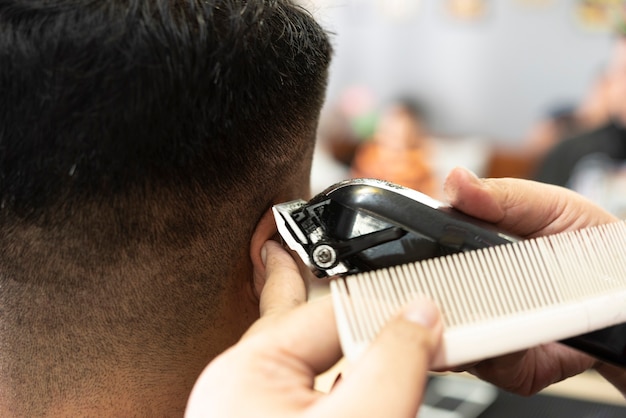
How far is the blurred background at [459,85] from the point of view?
3.65m

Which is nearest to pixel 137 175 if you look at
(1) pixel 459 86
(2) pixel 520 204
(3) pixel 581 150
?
(2) pixel 520 204

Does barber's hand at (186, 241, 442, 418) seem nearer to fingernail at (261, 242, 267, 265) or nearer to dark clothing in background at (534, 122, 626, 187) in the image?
fingernail at (261, 242, 267, 265)

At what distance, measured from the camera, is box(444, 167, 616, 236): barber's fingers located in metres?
0.69

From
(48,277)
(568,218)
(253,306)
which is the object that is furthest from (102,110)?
(568,218)

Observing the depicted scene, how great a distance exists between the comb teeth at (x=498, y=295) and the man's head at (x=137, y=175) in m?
0.17

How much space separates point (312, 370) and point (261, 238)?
0.64 feet

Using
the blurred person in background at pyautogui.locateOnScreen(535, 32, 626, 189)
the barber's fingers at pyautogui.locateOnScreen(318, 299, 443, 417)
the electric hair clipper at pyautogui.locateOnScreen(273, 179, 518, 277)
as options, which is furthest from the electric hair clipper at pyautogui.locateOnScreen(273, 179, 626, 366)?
the blurred person in background at pyautogui.locateOnScreen(535, 32, 626, 189)

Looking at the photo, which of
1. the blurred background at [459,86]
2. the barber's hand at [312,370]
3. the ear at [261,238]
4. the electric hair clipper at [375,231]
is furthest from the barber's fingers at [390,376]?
the blurred background at [459,86]

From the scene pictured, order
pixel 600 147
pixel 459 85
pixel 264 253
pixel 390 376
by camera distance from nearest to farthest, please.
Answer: pixel 390 376, pixel 264 253, pixel 600 147, pixel 459 85

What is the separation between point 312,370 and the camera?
54cm

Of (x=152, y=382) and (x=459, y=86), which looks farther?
(x=459, y=86)

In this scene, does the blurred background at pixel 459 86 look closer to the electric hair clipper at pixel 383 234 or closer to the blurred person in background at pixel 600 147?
the blurred person in background at pixel 600 147

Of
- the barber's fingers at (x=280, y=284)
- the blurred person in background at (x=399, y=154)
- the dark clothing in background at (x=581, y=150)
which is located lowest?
the blurred person in background at (x=399, y=154)

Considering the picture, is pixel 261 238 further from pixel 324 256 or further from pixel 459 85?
pixel 459 85
